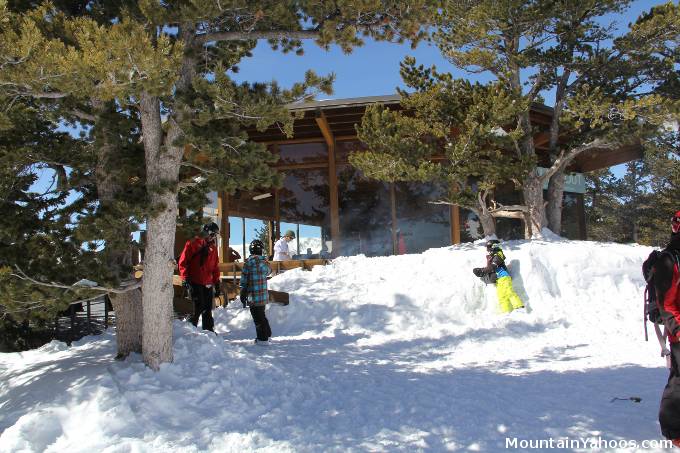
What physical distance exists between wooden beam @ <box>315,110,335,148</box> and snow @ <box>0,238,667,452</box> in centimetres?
584

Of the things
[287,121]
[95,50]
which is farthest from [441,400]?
[95,50]

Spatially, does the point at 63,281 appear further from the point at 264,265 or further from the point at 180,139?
the point at 264,265

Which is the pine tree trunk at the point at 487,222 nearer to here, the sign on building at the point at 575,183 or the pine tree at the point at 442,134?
the pine tree at the point at 442,134

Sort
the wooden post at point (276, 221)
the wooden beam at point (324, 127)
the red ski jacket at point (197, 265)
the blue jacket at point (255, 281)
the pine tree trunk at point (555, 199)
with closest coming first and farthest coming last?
the blue jacket at point (255, 281)
the red ski jacket at point (197, 265)
the pine tree trunk at point (555, 199)
the wooden beam at point (324, 127)
the wooden post at point (276, 221)

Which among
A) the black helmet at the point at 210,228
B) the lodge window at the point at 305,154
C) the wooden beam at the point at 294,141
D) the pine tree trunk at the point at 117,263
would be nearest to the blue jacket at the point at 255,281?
the black helmet at the point at 210,228

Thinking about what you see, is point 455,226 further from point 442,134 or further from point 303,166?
point 303,166

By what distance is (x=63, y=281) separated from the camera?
4.77 m

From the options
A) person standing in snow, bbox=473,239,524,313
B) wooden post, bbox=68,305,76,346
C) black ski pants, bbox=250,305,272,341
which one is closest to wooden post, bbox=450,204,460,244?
person standing in snow, bbox=473,239,524,313

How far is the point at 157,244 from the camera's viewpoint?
482 centimetres

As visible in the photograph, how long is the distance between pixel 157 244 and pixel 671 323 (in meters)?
4.40

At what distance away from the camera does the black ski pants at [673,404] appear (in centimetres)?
318

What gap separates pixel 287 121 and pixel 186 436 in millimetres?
2908

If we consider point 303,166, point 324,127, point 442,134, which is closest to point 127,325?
point 442,134

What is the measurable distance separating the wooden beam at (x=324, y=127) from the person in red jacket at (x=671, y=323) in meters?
10.6
